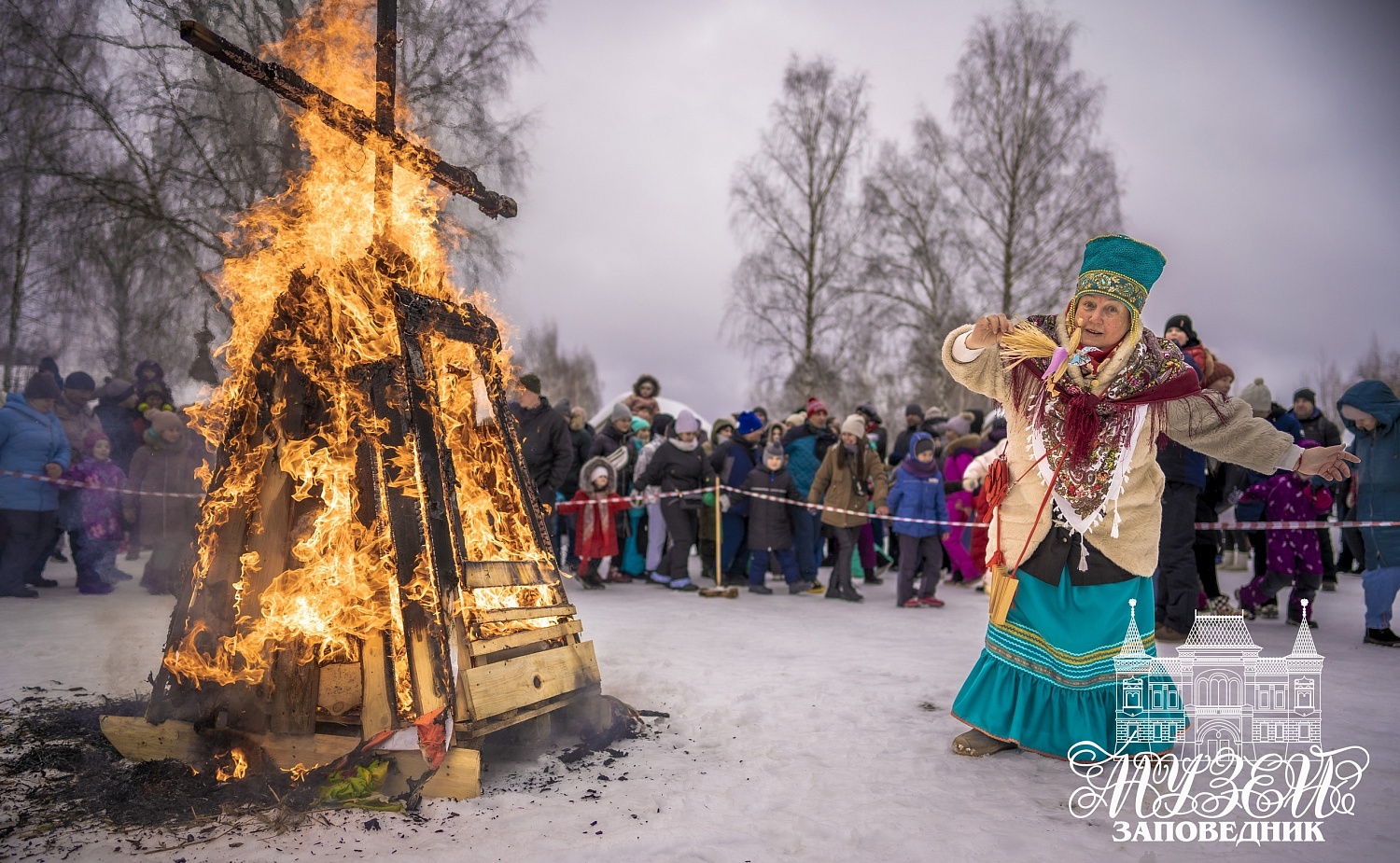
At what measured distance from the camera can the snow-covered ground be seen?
269cm

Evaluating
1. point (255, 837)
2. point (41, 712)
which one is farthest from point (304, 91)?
point (41, 712)

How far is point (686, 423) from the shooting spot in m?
9.51

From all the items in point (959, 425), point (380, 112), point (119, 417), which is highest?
point (380, 112)

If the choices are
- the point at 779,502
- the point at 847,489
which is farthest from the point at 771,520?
the point at 847,489

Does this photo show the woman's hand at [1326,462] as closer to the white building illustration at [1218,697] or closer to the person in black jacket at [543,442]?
the white building illustration at [1218,697]

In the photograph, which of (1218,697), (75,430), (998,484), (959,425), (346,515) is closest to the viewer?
(346,515)

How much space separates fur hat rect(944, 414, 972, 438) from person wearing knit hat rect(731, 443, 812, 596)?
10.6 feet

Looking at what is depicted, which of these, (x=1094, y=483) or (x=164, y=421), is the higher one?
(x=164, y=421)

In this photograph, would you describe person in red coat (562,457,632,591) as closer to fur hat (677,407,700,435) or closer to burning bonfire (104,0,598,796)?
fur hat (677,407,700,435)

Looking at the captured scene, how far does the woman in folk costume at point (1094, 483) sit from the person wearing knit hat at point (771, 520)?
5.38m

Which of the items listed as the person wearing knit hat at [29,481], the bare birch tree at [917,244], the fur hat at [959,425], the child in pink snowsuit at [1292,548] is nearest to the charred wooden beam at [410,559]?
the person wearing knit hat at [29,481]

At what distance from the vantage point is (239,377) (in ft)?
12.0

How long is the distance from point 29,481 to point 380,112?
21.8 ft

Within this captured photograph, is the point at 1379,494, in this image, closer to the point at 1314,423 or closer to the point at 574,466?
the point at 1314,423
